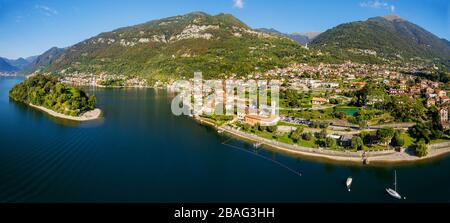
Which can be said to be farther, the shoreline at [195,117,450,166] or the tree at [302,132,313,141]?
the tree at [302,132,313,141]

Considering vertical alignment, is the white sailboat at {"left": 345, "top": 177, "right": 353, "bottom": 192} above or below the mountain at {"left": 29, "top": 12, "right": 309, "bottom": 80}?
below

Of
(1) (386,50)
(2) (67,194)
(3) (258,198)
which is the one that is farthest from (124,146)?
(1) (386,50)

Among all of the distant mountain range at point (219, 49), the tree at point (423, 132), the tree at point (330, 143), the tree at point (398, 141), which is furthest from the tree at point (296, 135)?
the distant mountain range at point (219, 49)

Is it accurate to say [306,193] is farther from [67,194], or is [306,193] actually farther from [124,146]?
[124,146]

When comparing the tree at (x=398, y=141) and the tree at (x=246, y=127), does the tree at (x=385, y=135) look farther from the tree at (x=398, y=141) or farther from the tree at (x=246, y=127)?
the tree at (x=246, y=127)

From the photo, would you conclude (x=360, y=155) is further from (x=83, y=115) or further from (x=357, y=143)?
(x=83, y=115)

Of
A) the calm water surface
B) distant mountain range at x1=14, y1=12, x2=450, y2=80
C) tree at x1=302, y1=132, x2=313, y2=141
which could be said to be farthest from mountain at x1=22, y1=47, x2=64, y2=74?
tree at x1=302, y1=132, x2=313, y2=141

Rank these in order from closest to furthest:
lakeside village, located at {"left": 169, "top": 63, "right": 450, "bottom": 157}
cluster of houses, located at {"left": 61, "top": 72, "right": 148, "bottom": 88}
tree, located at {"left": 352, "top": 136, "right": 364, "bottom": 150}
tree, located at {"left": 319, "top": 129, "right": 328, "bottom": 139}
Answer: tree, located at {"left": 352, "top": 136, "right": 364, "bottom": 150}, lakeside village, located at {"left": 169, "top": 63, "right": 450, "bottom": 157}, tree, located at {"left": 319, "top": 129, "right": 328, "bottom": 139}, cluster of houses, located at {"left": 61, "top": 72, "right": 148, "bottom": 88}

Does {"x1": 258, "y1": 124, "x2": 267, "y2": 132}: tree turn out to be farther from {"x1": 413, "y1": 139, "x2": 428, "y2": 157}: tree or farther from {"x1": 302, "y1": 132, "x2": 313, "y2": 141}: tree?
{"x1": 413, "y1": 139, "x2": 428, "y2": 157}: tree
